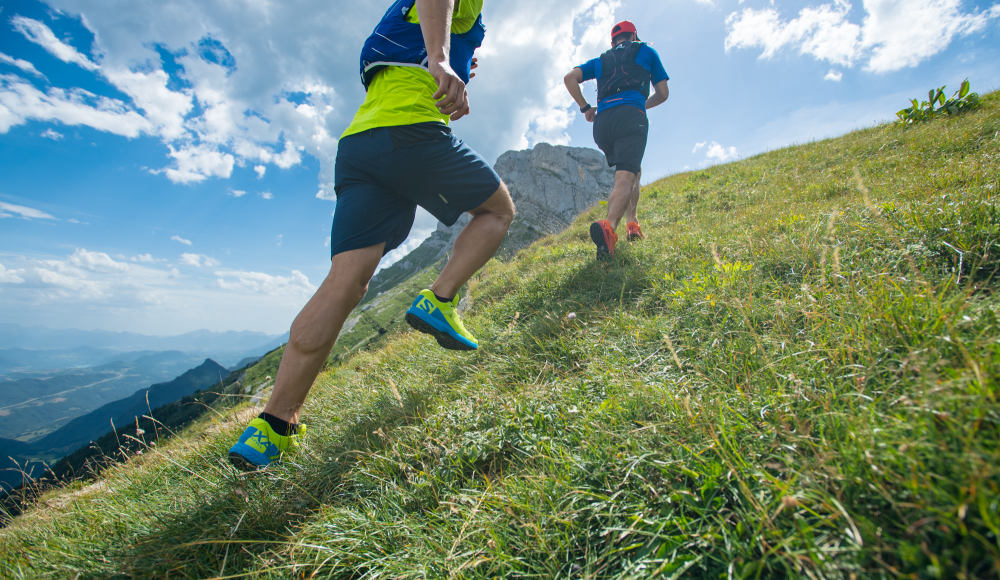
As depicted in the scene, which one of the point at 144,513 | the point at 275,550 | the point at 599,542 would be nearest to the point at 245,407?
the point at 144,513

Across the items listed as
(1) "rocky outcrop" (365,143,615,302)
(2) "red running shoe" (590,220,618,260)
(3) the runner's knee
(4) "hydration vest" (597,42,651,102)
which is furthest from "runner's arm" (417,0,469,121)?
(1) "rocky outcrop" (365,143,615,302)

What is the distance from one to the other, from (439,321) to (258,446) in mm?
1345

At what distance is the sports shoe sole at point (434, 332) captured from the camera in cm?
274

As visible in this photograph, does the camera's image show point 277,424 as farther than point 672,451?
Yes

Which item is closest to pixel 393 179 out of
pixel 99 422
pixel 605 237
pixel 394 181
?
pixel 394 181

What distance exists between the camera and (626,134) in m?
5.12

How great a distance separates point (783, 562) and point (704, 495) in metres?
0.26

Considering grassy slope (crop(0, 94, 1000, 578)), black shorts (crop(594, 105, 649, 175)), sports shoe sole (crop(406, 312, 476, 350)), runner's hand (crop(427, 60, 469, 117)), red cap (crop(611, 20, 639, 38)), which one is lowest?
grassy slope (crop(0, 94, 1000, 578))

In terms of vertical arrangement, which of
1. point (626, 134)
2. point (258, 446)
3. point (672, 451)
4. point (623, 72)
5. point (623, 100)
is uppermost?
point (623, 72)

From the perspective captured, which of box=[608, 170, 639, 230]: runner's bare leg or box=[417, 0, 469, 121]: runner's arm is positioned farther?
box=[608, 170, 639, 230]: runner's bare leg

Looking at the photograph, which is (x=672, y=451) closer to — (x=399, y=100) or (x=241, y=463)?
(x=241, y=463)

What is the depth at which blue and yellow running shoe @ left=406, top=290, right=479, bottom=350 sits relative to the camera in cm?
275

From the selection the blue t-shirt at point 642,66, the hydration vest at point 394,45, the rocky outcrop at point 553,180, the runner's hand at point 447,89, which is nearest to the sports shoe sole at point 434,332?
the runner's hand at point 447,89

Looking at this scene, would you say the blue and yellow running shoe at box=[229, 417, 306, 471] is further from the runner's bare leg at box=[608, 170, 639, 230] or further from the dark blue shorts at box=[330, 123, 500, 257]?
the runner's bare leg at box=[608, 170, 639, 230]
